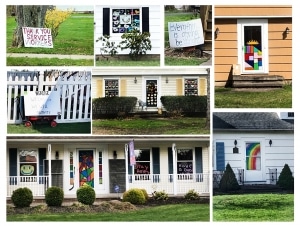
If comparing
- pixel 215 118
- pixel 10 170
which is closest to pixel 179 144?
pixel 215 118

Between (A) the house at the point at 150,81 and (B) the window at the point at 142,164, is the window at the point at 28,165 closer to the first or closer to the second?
(A) the house at the point at 150,81

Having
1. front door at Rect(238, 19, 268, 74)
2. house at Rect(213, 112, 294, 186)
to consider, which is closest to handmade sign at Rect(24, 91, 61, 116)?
house at Rect(213, 112, 294, 186)

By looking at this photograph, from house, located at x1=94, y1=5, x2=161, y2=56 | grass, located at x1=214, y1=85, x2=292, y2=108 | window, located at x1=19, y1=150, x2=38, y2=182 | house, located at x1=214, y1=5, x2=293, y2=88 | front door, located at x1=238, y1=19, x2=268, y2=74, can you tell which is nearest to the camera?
house, located at x1=94, y1=5, x2=161, y2=56

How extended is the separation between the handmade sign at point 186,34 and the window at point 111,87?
1313mm

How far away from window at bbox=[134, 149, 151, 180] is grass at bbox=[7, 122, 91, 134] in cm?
112

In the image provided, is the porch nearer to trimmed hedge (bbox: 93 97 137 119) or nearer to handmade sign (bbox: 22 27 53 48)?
trimmed hedge (bbox: 93 97 137 119)

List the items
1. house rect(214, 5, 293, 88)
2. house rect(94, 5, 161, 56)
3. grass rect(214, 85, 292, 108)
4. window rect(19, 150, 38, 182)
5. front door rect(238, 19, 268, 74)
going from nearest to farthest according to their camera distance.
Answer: house rect(94, 5, 161, 56), grass rect(214, 85, 292, 108), house rect(214, 5, 293, 88), window rect(19, 150, 38, 182), front door rect(238, 19, 268, 74)

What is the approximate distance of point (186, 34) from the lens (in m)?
38.2

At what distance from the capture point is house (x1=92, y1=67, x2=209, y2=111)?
125 feet

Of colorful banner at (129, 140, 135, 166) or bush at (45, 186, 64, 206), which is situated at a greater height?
colorful banner at (129, 140, 135, 166)

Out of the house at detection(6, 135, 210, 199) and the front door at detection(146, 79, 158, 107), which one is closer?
the front door at detection(146, 79, 158, 107)

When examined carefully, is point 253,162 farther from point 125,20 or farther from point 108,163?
point 125,20

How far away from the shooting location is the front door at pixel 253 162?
38.5m
